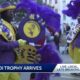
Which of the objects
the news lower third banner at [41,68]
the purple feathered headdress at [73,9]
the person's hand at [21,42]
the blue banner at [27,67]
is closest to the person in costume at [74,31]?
the purple feathered headdress at [73,9]

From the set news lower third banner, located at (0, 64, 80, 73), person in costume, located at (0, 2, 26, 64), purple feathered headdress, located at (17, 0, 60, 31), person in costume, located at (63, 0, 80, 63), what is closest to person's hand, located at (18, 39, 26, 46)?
person in costume, located at (0, 2, 26, 64)

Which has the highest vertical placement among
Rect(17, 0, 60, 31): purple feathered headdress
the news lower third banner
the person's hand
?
Rect(17, 0, 60, 31): purple feathered headdress

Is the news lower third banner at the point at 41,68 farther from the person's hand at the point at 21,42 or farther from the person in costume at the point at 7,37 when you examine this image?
the person's hand at the point at 21,42

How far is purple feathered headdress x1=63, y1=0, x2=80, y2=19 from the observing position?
26.8 ft

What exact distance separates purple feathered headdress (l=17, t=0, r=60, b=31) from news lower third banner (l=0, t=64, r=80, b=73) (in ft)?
1.87

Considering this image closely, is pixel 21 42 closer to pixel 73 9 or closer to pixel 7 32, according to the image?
pixel 7 32

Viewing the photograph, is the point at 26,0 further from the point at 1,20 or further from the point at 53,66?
the point at 53,66

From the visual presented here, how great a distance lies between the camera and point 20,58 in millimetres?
8250

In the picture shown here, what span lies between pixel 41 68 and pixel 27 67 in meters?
0.21

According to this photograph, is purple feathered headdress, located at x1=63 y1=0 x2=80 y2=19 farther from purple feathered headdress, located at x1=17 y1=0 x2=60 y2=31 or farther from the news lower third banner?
the news lower third banner

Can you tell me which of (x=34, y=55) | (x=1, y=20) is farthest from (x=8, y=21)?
(x=34, y=55)

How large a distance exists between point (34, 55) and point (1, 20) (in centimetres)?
72

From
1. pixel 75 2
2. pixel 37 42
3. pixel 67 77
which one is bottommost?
pixel 67 77

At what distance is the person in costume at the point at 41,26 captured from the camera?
8180 millimetres
